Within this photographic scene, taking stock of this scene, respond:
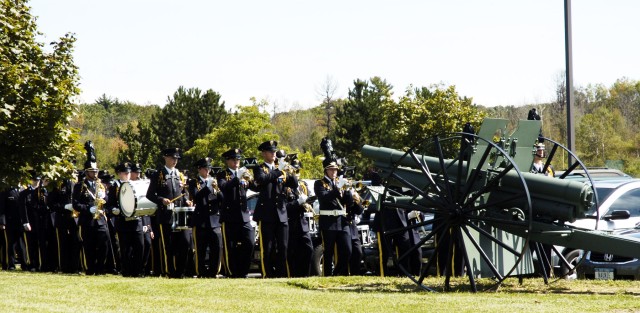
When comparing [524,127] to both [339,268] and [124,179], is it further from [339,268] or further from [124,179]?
[124,179]

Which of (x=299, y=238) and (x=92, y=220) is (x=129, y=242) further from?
(x=299, y=238)

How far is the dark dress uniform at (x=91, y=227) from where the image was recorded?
685 inches

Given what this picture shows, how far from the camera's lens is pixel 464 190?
11062 millimetres

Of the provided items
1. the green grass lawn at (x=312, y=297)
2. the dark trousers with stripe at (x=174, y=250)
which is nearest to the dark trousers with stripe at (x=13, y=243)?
the dark trousers with stripe at (x=174, y=250)

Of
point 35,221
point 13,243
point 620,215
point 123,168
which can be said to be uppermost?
A: point 123,168

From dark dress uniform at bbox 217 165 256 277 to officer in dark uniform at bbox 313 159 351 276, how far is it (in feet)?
3.46

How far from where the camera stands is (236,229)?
14883 millimetres

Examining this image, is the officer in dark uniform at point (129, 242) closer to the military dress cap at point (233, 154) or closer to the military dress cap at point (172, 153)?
the military dress cap at point (172, 153)

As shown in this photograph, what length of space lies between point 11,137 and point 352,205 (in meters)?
4.97

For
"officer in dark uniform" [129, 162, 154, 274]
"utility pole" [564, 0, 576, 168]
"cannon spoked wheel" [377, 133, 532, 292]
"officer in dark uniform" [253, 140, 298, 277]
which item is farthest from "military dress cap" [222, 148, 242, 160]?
"utility pole" [564, 0, 576, 168]

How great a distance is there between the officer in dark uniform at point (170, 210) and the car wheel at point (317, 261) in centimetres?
191

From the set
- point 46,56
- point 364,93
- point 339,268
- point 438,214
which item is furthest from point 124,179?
→ point 364,93

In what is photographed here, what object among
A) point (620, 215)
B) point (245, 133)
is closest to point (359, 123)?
point (245, 133)

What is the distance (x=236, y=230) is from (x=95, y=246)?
3711mm
